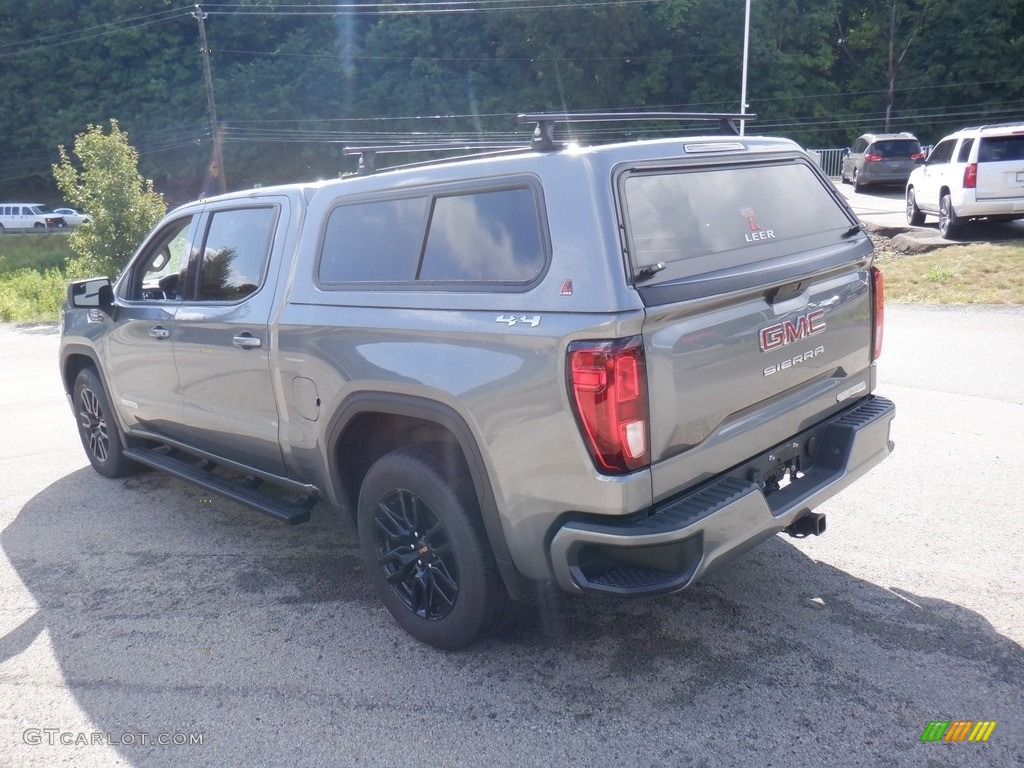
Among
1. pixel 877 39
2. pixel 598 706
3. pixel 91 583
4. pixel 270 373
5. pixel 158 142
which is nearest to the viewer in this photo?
pixel 598 706

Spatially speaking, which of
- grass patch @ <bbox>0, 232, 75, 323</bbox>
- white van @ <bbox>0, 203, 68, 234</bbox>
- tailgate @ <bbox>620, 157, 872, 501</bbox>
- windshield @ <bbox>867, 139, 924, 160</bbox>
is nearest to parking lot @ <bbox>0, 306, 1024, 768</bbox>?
tailgate @ <bbox>620, 157, 872, 501</bbox>

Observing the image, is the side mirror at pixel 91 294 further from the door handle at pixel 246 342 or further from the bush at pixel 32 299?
the bush at pixel 32 299

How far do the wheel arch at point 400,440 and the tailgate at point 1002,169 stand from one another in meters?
13.2

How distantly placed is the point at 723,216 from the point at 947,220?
13.3 m

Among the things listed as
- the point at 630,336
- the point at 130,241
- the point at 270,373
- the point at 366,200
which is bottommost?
the point at 130,241

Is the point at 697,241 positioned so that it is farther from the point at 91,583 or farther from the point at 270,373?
the point at 91,583

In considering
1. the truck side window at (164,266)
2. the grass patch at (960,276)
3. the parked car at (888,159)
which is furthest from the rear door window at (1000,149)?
the truck side window at (164,266)

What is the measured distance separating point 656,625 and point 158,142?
5668 centimetres

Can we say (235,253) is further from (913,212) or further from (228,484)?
(913,212)

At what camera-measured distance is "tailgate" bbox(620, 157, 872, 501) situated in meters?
3.13

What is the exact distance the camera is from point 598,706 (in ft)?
11.1

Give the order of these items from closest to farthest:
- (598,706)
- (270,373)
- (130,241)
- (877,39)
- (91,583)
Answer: (598,706) → (270,373) → (91,583) → (130,241) → (877,39)

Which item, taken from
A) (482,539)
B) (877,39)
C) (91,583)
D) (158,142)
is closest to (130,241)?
(91,583)

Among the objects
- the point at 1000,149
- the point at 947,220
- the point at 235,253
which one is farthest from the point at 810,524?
the point at 947,220
